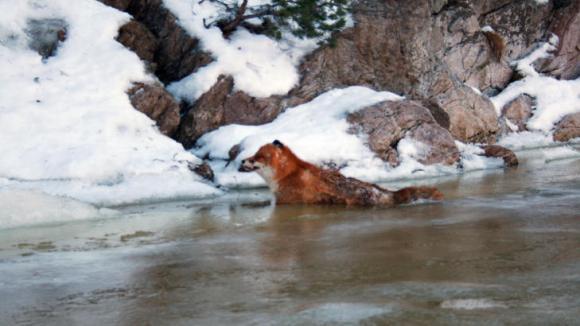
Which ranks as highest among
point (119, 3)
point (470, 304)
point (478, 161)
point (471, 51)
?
point (119, 3)

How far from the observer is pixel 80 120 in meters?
12.4

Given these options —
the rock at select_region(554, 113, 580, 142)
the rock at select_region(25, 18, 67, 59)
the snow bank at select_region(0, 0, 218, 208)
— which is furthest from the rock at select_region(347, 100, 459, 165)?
the rock at select_region(554, 113, 580, 142)

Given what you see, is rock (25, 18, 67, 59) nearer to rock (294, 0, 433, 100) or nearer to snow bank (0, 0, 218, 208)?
snow bank (0, 0, 218, 208)

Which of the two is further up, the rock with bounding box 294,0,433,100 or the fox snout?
the rock with bounding box 294,0,433,100

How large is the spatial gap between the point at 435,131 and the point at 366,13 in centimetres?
495

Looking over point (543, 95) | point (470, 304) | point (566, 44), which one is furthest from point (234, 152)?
point (566, 44)

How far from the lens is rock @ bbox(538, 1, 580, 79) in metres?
25.7

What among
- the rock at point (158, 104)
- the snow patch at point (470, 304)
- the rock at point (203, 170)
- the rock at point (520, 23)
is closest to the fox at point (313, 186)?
the rock at point (203, 170)

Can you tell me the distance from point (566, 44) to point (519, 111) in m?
4.84

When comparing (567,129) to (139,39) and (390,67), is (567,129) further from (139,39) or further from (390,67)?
(139,39)

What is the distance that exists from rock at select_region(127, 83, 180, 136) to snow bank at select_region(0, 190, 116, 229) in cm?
534

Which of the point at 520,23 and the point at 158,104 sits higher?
the point at 520,23

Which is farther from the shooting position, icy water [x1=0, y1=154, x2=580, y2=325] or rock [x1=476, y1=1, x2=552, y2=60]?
rock [x1=476, y1=1, x2=552, y2=60]

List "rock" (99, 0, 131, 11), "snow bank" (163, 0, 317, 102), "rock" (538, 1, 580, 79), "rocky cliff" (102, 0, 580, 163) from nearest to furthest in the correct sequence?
"rocky cliff" (102, 0, 580, 163), "snow bank" (163, 0, 317, 102), "rock" (99, 0, 131, 11), "rock" (538, 1, 580, 79)
